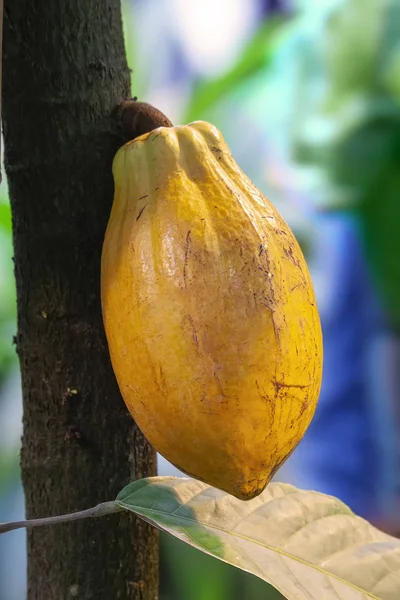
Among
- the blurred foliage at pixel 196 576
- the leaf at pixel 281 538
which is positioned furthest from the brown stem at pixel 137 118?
the blurred foliage at pixel 196 576

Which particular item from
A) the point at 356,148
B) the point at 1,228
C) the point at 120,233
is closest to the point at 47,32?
the point at 120,233

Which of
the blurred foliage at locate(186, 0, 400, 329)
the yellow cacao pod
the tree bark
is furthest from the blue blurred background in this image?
the yellow cacao pod

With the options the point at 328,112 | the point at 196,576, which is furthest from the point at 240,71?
the point at 196,576

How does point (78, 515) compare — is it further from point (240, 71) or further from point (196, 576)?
point (240, 71)

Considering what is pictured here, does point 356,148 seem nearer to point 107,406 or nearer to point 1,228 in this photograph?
point 1,228

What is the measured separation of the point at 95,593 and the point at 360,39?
120cm

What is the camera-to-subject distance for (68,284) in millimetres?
425

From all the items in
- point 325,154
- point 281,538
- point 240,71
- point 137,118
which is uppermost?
point 240,71

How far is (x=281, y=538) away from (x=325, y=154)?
1012 millimetres

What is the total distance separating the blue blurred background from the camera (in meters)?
1.22

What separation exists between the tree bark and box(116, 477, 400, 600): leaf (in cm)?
7

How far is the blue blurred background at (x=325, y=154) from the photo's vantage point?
1.22 m

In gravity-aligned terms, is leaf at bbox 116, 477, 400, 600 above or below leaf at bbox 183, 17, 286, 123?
below

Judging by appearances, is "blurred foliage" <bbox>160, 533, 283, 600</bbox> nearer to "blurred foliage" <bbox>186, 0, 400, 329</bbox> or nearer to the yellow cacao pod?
"blurred foliage" <bbox>186, 0, 400, 329</bbox>
